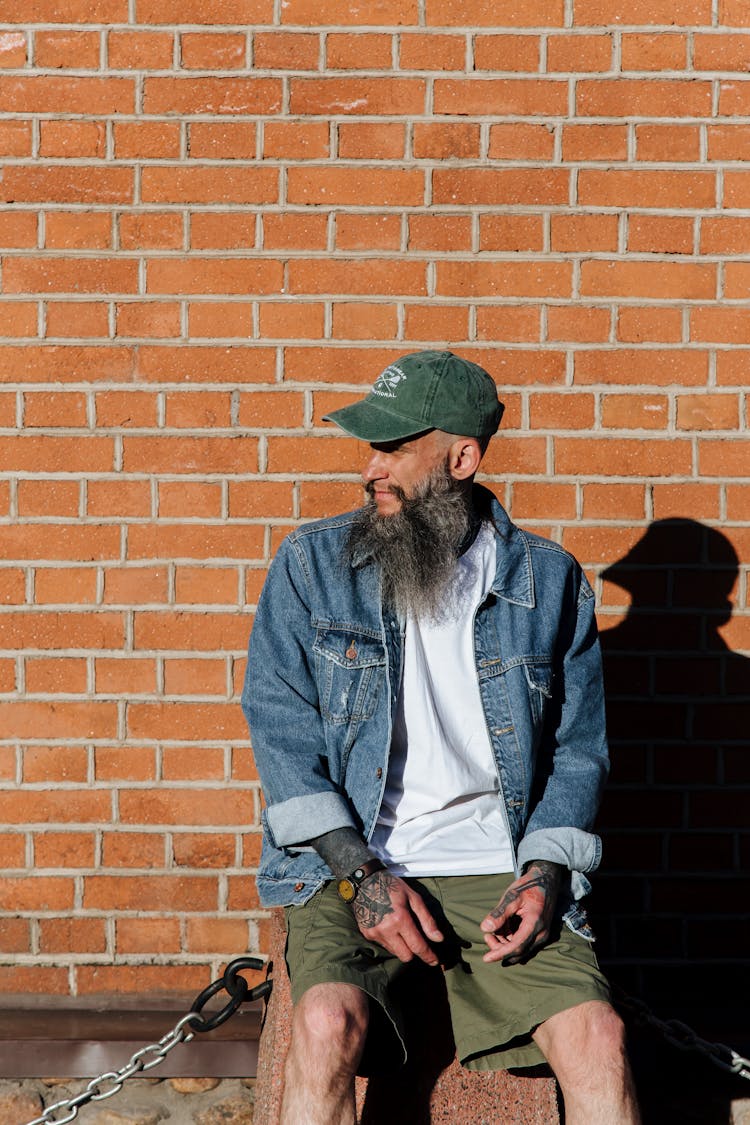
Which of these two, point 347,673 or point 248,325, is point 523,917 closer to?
point 347,673

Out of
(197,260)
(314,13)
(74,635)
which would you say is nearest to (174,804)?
(74,635)

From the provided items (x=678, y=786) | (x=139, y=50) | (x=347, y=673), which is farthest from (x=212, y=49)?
(x=678, y=786)

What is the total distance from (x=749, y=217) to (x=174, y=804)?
8.40ft

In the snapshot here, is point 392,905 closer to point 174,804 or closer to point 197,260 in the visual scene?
point 174,804

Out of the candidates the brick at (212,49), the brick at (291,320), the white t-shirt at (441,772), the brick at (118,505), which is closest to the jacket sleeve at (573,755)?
the white t-shirt at (441,772)

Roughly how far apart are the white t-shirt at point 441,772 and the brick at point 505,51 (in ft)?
5.65

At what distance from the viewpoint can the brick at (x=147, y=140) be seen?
356cm

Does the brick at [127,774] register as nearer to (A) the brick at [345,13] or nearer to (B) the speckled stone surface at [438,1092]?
(B) the speckled stone surface at [438,1092]

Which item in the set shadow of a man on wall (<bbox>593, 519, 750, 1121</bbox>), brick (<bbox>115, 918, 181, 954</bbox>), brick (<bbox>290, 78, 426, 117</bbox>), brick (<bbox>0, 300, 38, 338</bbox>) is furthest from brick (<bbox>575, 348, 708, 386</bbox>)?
brick (<bbox>115, 918, 181, 954</bbox>)

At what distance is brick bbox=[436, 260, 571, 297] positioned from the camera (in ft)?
11.8

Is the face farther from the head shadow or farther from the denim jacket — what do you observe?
the head shadow

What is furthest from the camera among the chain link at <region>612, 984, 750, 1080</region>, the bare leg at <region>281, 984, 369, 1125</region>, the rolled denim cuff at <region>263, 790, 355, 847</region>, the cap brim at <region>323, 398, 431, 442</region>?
the chain link at <region>612, 984, 750, 1080</region>

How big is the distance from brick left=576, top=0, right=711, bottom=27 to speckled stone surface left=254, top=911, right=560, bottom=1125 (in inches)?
115

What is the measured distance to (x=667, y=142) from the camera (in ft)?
11.9
